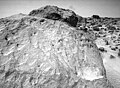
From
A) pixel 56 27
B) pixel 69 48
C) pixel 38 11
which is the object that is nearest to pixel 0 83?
pixel 69 48

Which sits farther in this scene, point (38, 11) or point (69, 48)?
point (38, 11)

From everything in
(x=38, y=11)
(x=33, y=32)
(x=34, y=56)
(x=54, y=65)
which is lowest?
(x=54, y=65)

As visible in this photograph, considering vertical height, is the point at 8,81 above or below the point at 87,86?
above

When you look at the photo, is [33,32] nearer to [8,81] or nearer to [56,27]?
[56,27]

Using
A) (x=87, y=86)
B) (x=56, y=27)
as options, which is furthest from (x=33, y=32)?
(x=87, y=86)

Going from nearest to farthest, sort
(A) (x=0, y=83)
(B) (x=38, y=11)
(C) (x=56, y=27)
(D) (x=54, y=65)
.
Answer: (A) (x=0, y=83) < (D) (x=54, y=65) < (C) (x=56, y=27) < (B) (x=38, y=11)

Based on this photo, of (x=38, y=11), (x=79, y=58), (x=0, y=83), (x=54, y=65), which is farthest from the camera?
(x=38, y=11)

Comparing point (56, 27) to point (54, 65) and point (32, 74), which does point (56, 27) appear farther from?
point (32, 74)
